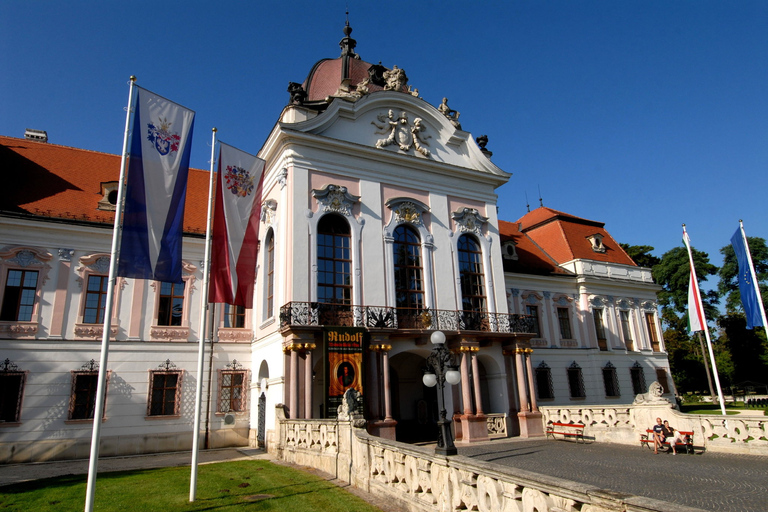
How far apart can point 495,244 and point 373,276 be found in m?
6.58

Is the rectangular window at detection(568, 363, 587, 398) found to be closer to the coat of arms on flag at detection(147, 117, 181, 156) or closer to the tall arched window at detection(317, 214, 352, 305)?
the tall arched window at detection(317, 214, 352, 305)

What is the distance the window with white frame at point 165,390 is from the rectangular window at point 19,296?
4.76 m

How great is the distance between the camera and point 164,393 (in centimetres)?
1950

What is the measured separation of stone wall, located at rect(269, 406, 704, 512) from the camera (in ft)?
16.8

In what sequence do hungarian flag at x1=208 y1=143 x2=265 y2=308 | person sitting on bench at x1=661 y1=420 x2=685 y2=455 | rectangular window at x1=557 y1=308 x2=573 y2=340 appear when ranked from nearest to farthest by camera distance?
hungarian flag at x1=208 y1=143 x2=265 y2=308 < person sitting on bench at x1=661 y1=420 x2=685 y2=455 < rectangular window at x1=557 y1=308 x2=573 y2=340

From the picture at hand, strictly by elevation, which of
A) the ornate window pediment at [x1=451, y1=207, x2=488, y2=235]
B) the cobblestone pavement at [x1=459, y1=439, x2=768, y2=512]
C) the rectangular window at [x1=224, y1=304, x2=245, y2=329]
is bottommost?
the cobblestone pavement at [x1=459, y1=439, x2=768, y2=512]

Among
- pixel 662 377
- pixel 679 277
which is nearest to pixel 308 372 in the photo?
pixel 662 377

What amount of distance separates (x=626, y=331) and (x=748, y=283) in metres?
11.5

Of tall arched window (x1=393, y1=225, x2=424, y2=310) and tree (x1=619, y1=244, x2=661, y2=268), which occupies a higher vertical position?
tree (x1=619, y1=244, x2=661, y2=268)

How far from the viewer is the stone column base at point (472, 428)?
18703 mm

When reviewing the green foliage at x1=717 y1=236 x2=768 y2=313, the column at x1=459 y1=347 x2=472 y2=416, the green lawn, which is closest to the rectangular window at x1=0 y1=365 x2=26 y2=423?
the green lawn

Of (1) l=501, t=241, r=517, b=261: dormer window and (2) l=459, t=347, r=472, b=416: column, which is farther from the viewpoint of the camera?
(1) l=501, t=241, r=517, b=261: dormer window

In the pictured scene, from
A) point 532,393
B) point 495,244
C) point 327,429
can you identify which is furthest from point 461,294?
point 327,429

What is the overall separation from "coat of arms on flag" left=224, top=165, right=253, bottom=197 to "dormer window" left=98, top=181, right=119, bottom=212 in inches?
435
